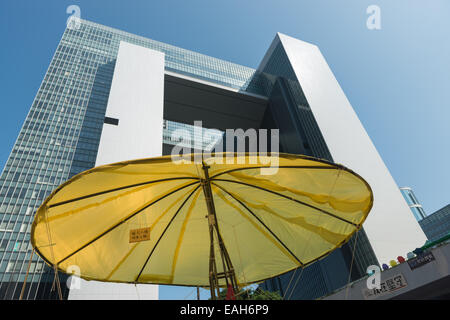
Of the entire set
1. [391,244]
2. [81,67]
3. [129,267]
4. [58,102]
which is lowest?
[129,267]

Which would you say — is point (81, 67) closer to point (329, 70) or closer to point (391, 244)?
point (329, 70)

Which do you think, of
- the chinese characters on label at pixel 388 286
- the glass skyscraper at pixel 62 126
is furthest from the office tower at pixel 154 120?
the chinese characters on label at pixel 388 286

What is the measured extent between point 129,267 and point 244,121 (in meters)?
51.8

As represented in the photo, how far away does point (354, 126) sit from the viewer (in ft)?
131

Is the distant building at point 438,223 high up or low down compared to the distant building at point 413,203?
down

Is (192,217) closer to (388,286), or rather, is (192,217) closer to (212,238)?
(212,238)

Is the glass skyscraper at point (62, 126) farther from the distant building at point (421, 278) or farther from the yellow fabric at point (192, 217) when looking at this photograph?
the yellow fabric at point (192, 217)

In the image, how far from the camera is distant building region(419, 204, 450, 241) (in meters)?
80.3

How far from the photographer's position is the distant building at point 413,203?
106 m

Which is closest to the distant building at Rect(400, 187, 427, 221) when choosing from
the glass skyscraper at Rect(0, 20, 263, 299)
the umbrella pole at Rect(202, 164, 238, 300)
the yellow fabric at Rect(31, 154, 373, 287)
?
the glass skyscraper at Rect(0, 20, 263, 299)

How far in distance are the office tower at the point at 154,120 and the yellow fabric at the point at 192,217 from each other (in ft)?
77.4

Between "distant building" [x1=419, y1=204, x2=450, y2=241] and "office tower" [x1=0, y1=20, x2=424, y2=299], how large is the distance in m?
63.4

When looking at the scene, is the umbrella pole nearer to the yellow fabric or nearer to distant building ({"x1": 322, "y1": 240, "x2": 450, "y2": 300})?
the yellow fabric
